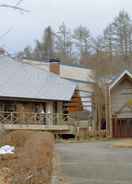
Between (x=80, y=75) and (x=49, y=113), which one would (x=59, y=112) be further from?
(x=80, y=75)

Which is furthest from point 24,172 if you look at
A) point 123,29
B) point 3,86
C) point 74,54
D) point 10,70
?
point 74,54

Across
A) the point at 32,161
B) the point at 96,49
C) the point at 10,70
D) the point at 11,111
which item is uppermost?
the point at 96,49

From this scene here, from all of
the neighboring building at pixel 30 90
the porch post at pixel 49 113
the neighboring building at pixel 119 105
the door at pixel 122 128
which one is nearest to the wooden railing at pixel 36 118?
the porch post at pixel 49 113

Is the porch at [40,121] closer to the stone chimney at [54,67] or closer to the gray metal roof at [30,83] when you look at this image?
the gray metal roof at [30,83]

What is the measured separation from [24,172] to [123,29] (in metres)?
57.7

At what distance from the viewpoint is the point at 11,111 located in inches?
1382

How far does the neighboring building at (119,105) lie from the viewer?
37.1m

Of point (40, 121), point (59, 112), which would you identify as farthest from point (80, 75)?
point (40, 121)

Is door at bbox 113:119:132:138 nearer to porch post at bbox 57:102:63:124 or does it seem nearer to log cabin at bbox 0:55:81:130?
log cabin at bbox 0:55:81:130

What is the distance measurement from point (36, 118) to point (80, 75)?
24973mm

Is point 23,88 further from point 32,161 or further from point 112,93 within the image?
point 32,161

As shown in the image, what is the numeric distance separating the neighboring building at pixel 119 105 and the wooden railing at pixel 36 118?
10.9 ft

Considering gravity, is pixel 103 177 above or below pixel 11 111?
below

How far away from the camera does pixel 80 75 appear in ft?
194
